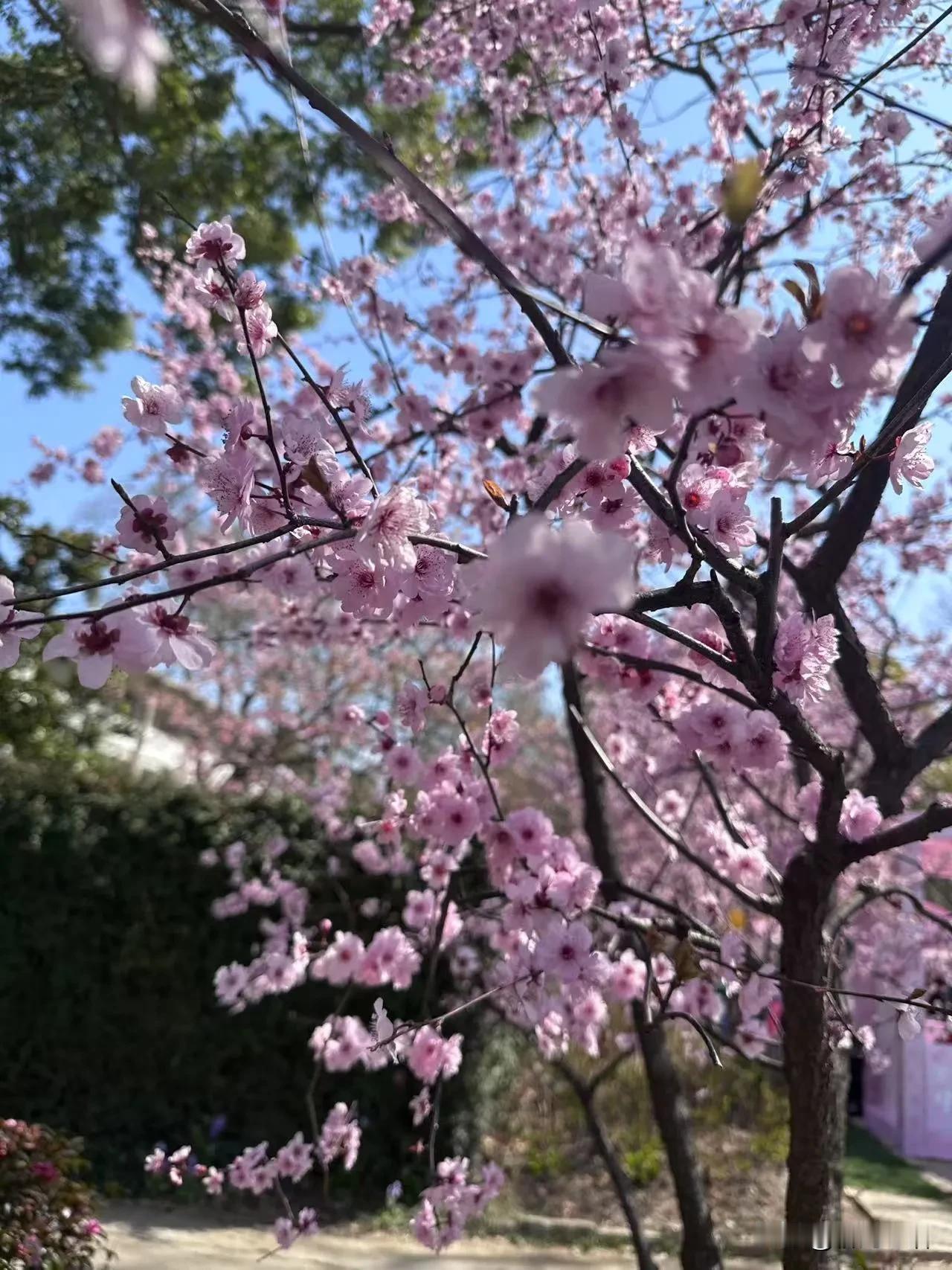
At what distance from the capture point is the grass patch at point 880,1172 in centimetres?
470

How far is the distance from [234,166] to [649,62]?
3381mm

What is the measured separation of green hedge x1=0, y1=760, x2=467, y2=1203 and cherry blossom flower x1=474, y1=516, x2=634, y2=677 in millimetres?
4252

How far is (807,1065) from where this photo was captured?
2150 millimetres

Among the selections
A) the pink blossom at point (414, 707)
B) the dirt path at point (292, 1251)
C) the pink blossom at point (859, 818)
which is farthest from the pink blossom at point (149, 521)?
the dirt path at point (292, 1251)

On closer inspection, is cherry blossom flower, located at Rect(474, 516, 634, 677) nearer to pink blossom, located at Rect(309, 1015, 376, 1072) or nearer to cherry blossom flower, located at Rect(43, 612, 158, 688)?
cherry blossom flower, located at Rect(43, 612, 158, 688)

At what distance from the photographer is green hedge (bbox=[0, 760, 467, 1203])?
4.59 meters

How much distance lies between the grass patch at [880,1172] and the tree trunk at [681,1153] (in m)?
1.87

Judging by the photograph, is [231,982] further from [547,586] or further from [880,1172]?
[880,1172]

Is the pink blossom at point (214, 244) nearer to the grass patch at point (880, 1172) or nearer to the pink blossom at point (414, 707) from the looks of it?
the pink blossom at point (414, 707)

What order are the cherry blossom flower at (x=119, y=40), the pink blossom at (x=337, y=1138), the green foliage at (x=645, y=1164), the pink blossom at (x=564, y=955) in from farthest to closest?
the green foliage at (x=645, y=1164)
the pink blossom at (x=337, y=1138)
the pink blossom at (x=564, y=955)
the cherry blossom flower at (x=119, y=40)

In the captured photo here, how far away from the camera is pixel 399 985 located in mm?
2664

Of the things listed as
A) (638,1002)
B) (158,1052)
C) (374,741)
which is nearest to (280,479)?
(374,741)

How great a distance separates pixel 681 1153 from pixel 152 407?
117 inches

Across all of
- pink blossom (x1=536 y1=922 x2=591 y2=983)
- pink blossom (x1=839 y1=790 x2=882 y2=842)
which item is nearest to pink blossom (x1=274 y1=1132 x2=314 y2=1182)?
pink blossom (x1=536 y1=922 x2=591 y2=983)
